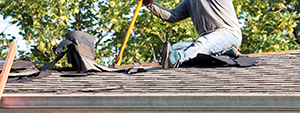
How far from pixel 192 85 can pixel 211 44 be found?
5.44ft

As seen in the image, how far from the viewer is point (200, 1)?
6102 millimetres

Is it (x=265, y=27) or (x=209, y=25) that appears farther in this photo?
(x=265, y=27)

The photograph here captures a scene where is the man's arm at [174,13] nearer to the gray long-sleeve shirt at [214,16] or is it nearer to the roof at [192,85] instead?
the gray long-sleeve shirt at [214,16]

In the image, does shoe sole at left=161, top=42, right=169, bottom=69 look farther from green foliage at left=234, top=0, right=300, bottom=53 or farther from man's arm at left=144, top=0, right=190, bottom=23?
green foliage at left=234, top=0, right=300, bottom=53

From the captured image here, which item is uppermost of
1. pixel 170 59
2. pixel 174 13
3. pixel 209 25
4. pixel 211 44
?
pixel 174 13

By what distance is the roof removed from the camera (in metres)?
3.60

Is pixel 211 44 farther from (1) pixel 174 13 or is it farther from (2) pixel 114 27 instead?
(2) pixel 114 27

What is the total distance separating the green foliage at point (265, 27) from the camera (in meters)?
12.3

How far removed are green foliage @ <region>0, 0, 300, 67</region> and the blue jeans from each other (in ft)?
18.8

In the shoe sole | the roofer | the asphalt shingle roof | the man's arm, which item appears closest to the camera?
the asphalt shingle roof

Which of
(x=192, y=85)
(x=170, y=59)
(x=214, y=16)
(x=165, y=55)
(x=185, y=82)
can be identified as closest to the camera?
(x=192, y=85)

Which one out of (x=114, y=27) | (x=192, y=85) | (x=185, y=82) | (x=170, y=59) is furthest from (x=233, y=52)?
(x=114, y=27)

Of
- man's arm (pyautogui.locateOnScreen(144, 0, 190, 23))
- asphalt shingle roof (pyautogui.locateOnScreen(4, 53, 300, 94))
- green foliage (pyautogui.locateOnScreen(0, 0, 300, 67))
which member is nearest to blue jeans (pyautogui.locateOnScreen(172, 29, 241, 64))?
asphalt shingle roof (pyautogui.locateOnScreen(4, 53, 300, 94))

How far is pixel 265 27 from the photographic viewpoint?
12.9 m
